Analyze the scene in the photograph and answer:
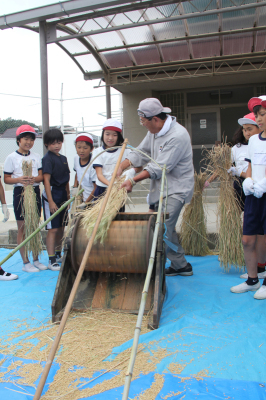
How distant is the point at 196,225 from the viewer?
4.40 m

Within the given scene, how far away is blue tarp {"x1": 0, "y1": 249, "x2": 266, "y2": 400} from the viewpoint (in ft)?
5.75

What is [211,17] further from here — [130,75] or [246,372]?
[246,372]

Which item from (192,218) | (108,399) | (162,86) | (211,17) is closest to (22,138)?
(192,218)

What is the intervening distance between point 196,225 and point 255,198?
146 cm

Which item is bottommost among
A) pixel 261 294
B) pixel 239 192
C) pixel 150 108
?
pixel 261 294

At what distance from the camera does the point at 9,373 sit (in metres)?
1.93

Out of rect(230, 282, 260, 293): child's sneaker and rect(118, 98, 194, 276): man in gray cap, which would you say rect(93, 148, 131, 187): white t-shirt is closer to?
rect(118, 98, 194, 276): man in gray cap

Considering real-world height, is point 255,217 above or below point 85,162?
below

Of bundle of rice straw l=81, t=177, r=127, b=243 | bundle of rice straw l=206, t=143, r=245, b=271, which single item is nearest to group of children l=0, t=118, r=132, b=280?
bundle of rice straw l=81, t=177, r=127, b=243

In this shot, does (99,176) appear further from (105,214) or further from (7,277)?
(7,277)

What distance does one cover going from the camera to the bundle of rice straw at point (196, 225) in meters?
4.37

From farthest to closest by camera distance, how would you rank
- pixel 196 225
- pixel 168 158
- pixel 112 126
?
pixel 196 225 < pixel 112 126 < pixel 168 158

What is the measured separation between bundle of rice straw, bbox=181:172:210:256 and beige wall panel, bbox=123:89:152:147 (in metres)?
6.14

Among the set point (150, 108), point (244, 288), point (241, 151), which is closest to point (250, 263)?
point (244, 288)
